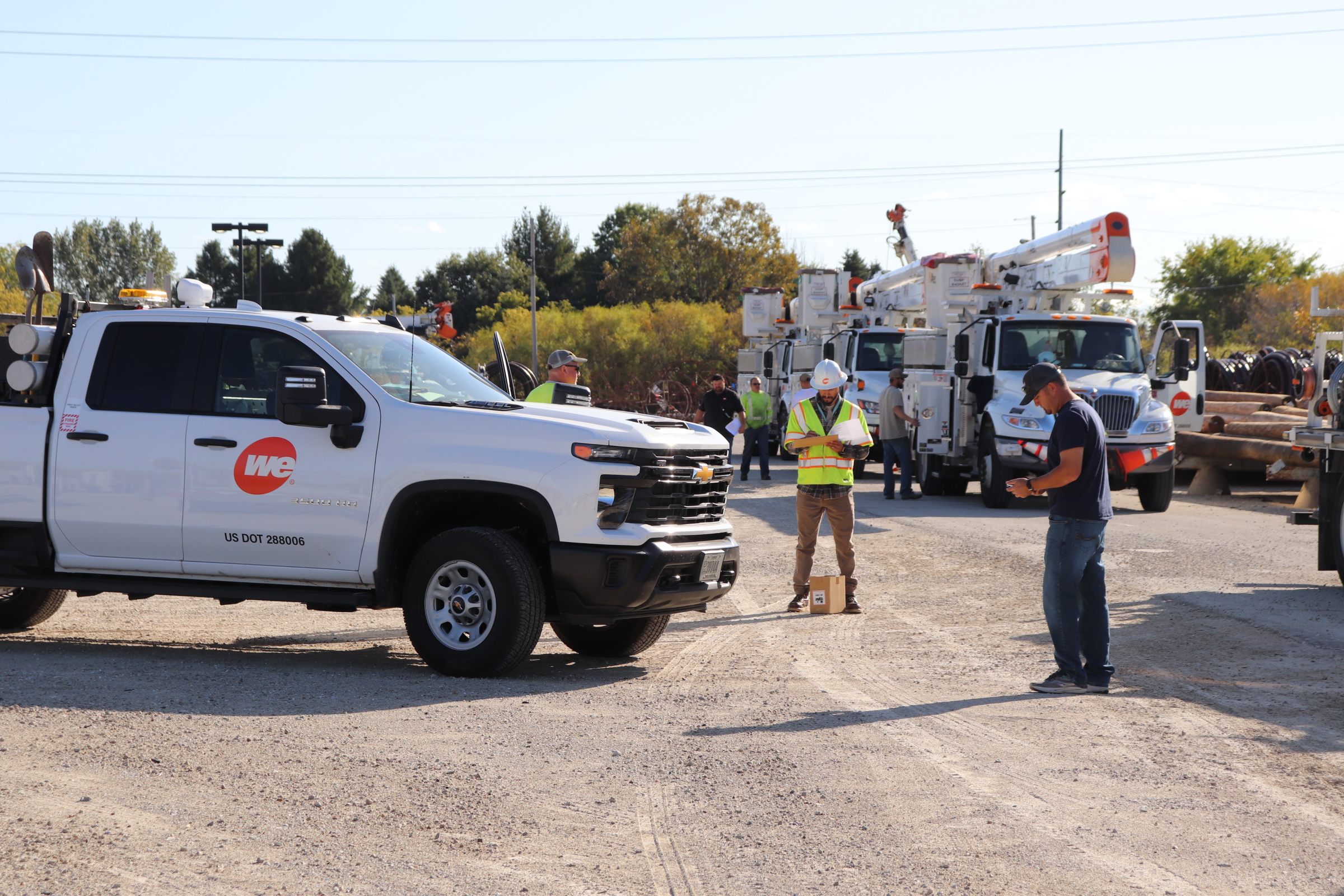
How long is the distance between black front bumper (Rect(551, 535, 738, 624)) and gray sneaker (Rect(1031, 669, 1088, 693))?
2.05m

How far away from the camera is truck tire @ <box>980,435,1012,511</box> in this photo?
19297 millimetres

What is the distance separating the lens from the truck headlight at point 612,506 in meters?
7.66

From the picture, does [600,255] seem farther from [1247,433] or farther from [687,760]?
[687,760]

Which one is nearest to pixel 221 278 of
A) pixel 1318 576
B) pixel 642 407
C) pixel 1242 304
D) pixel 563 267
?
pixel 563 267

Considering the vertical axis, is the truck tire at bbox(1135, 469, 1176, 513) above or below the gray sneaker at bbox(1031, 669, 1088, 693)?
above

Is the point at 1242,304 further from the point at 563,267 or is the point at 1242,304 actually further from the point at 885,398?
the point at 885,398

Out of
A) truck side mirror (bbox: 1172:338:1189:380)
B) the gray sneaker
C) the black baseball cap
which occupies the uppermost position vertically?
truck side mirror (bbox: 1172:338:1189:380)

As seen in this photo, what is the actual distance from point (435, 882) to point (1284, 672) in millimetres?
5742

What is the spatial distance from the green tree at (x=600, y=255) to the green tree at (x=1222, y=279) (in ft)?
111

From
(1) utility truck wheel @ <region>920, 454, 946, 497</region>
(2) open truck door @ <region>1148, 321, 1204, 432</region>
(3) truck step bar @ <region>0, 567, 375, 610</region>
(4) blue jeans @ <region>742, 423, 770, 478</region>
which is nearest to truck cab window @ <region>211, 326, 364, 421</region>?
(3) truck step bar @ <region>0, 567, 375, 610</region>

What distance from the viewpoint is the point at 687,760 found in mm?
6223

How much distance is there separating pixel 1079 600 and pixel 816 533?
3385mm

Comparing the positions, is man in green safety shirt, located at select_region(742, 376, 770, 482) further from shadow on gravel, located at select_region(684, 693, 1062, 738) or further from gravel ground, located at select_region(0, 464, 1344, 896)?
shadow on gravel, located at select_region(684, 693, 1062, 738)

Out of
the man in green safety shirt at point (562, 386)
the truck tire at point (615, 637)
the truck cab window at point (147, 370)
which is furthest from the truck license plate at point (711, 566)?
the truck cab window at point (147, 370)
